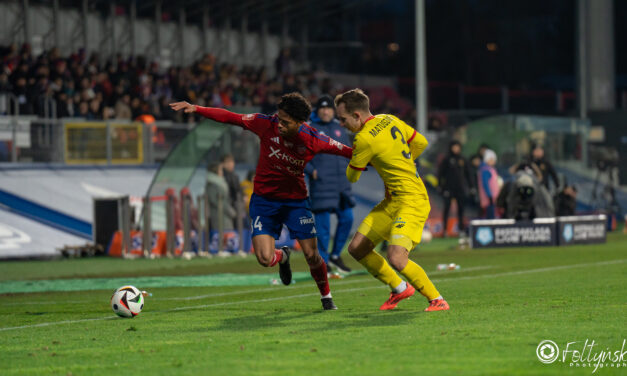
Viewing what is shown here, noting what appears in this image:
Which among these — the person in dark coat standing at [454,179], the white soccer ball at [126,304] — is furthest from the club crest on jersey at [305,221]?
the person in dark coat standing at [454,179]

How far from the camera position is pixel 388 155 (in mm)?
9711

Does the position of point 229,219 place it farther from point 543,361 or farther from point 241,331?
point 543,361

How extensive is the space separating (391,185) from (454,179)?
1616 cm

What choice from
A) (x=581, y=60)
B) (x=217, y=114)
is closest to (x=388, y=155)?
(x=217, y=114)

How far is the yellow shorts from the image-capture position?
966 centimetres

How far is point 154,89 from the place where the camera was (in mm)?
30359

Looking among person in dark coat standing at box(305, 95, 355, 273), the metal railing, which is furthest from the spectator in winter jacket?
person in dark coat standing at box(305, 95, 355, 273)

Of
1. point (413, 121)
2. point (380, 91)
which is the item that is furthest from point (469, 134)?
point (380, 91)

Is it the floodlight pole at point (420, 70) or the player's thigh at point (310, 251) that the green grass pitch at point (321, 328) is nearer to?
the player's thigh at point (310, 251)

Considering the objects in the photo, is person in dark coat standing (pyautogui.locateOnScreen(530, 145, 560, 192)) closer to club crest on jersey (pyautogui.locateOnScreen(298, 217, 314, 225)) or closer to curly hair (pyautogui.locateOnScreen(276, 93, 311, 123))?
club crest on jersey (pyautogui.locateOnScreen(298, 217, 314, 225))

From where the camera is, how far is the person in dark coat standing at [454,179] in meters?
25.8

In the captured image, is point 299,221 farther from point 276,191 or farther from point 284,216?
point 276,191

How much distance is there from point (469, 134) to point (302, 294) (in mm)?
16036

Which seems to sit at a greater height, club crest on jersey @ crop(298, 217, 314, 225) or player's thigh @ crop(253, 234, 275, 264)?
club crest on jersey @ crop(298, 217, 314, 225)
